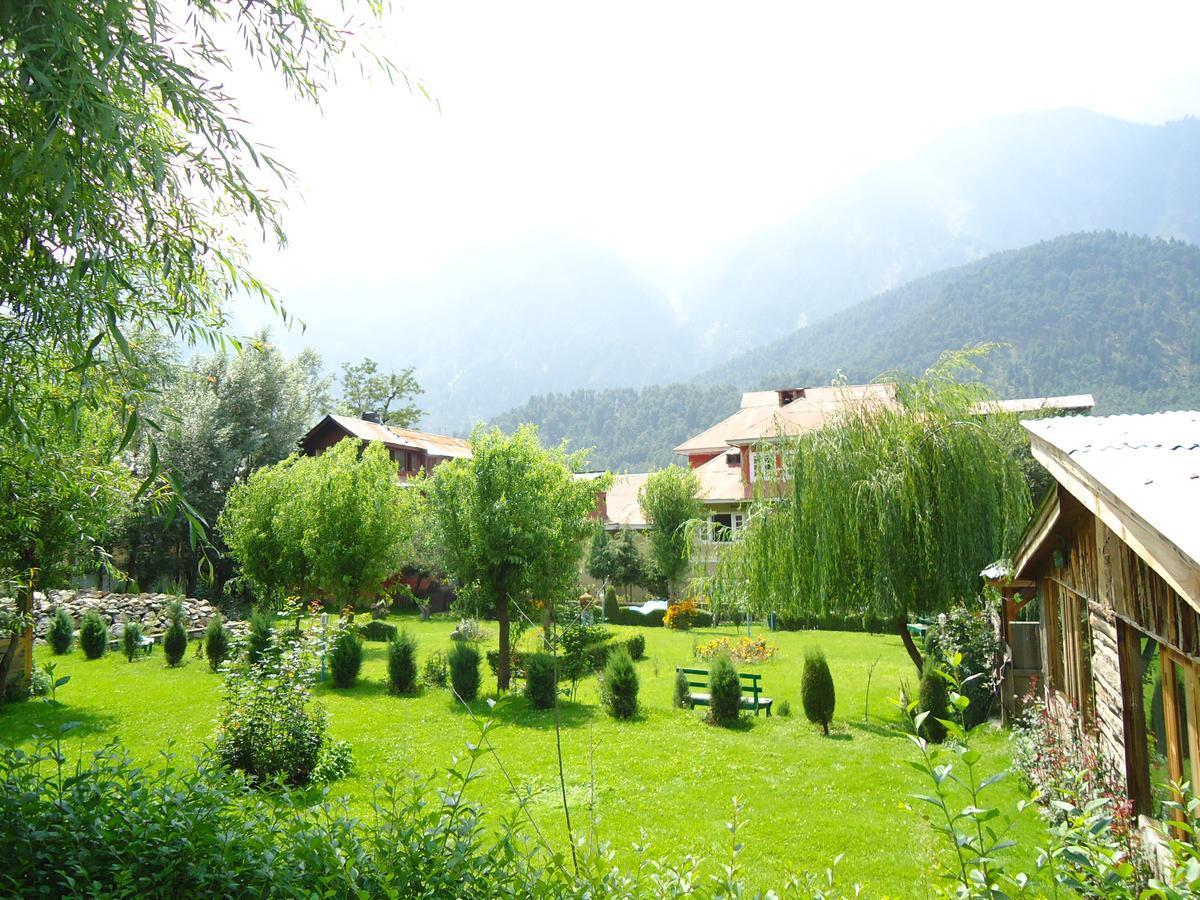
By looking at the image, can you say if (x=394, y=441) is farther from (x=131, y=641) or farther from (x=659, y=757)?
(x=659, y=757)

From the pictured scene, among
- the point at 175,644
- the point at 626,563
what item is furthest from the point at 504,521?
the point at 626,563

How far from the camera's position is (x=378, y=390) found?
4981cm

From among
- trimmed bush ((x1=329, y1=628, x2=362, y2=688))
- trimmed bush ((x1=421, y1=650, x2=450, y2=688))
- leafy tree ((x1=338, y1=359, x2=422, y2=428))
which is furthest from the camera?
leafy tree ((x1=338, y1=359, x2=422, y2=428))

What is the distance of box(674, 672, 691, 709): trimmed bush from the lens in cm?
1440

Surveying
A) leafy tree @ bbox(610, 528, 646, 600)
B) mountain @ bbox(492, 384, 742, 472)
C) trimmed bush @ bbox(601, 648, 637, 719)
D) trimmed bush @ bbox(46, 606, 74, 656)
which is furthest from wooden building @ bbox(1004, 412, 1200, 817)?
mountain @ bbox(492, 384, 742, 472)

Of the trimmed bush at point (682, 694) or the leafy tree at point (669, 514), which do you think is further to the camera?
the leafy tree at point (669, 514)

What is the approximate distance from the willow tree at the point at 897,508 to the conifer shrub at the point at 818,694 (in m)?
1.09

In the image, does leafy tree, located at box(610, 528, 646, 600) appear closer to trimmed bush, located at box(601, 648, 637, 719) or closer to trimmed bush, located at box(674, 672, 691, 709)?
trimmed bush, located at box(674, 672, 691, 709)

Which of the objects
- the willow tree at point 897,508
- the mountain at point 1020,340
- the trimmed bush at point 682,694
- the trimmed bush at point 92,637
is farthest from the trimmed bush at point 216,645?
the mountain at point 1020,340

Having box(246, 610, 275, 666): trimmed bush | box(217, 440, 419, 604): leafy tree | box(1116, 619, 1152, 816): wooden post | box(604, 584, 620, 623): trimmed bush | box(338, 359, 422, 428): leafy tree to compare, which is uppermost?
box(338, 359, 422, 428): leafy tree

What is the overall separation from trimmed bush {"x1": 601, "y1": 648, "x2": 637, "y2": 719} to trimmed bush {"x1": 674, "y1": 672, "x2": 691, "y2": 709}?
1364mm

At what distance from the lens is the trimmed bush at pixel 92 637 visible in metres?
18.9

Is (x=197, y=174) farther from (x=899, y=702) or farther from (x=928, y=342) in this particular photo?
(x=928, y=342)

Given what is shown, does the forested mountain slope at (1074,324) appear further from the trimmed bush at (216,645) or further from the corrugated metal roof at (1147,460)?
the corrugated metal roof at (1147,460)
